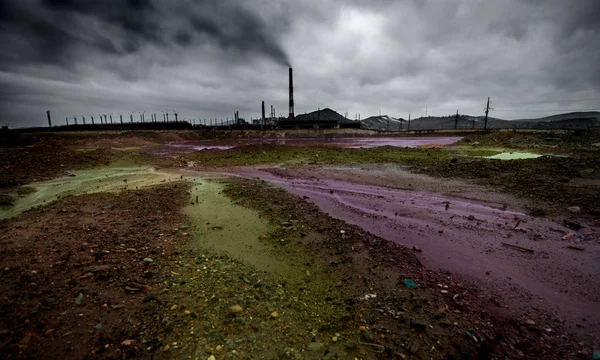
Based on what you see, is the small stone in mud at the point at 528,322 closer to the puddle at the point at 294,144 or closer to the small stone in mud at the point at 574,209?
the small stone in mud at the point at 574,209

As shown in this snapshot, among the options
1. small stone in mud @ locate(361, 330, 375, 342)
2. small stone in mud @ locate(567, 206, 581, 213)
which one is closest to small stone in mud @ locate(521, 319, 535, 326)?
small stone in mud @ locate(361, 330, 375, 342)

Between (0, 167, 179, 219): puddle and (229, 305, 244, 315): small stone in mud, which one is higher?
(0, 167, 179, 219): puddle

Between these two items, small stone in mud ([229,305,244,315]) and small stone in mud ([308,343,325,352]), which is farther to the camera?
small stone in mud ([229,305,244,315])

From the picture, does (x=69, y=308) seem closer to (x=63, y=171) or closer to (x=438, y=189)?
(x=438, y=189)

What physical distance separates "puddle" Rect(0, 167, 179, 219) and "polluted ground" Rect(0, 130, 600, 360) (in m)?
0.21

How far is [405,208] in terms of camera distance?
8.39 m

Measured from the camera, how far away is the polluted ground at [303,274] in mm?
3088

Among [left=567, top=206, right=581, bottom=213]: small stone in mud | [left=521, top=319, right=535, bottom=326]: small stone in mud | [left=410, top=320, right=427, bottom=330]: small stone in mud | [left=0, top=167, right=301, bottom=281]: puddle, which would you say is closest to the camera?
[left=410, top=320, right=427, bottom=330]: small stone in mud

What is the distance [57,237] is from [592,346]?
29.9ft

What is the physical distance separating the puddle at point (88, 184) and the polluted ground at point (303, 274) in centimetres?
21

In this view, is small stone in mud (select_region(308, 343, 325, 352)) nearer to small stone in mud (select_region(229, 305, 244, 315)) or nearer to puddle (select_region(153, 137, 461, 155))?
small stone in mud (select_region(229, 305, 244, 315))

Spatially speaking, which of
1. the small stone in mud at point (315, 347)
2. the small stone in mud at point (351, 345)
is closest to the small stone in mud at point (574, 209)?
the small stone in mud at point (351, 345)

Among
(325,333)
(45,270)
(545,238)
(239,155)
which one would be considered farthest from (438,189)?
(239,155)

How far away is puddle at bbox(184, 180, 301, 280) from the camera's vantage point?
5031 millimetres
